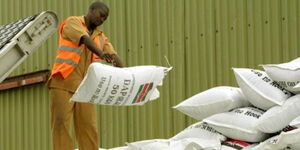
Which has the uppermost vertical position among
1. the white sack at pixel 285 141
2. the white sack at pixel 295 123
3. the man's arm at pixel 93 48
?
the man's arm at pixel 93 48

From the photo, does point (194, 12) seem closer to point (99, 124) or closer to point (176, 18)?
point (176, 18)

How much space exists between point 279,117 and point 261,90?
1.09ft

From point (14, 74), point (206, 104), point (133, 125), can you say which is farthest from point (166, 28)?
point (206, 104)

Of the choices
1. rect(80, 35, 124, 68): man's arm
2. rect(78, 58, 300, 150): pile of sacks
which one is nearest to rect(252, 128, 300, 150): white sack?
rect(78, 58, 300, 150): pile of sacks

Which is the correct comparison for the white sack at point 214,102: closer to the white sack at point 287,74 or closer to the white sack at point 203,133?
the white sack at point 203,133

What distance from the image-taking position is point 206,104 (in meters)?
5.75

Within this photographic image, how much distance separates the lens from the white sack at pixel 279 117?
5.19 metres

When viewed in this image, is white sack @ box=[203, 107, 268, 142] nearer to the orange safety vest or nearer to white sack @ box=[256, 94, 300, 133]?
white sack @ box=[256, 94, 300, 133]

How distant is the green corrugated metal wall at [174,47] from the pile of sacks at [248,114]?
219 centimetres

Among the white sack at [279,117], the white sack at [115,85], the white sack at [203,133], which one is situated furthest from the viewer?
the white sack at [203,133]

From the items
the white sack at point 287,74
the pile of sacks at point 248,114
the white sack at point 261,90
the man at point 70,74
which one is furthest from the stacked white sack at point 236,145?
the man at point 70,74

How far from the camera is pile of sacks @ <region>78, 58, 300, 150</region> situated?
521cm

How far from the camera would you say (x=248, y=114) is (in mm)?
5496

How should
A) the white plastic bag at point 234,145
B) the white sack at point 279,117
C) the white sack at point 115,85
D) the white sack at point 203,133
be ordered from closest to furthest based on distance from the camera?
the white sack at point 115,85 < the white sack at point 279,117 < the white plastic bag at point 234,145 < the white sack at point 203,133
